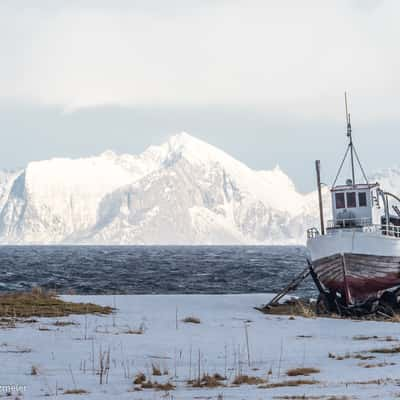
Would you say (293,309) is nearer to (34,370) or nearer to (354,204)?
(354,204)

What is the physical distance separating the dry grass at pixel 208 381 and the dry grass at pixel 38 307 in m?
10.8

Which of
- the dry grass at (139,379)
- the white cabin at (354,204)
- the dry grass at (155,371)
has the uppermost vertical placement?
the white cabin at (354,204)

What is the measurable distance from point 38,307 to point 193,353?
9639 millimetres

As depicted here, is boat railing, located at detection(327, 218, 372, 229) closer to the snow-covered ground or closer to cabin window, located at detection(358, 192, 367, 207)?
cabin window, located at detection(358, 192, 367, 207)

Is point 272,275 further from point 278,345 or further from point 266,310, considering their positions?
point 278,345

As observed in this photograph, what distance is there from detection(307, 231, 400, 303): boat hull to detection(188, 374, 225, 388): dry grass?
18275 millimetres

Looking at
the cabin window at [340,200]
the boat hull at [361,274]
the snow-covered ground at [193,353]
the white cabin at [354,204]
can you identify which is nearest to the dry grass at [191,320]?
the snow-covered ground at [193,353]

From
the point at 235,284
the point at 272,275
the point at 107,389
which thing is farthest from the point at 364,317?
the point at 272,275

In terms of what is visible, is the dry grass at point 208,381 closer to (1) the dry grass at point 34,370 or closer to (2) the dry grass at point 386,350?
(1) the dry grass at point 34,370

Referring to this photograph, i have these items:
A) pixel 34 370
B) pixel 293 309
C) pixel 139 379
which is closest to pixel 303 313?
pixel 293 309

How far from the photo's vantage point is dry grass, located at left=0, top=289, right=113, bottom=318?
25.4 m

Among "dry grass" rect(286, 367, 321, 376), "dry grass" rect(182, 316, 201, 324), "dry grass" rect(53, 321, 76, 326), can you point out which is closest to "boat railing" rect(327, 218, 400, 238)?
"dry grass" rect(182, 316, 201, 324)

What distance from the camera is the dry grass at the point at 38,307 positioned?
25411 millimetres

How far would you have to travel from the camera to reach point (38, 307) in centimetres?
2734
